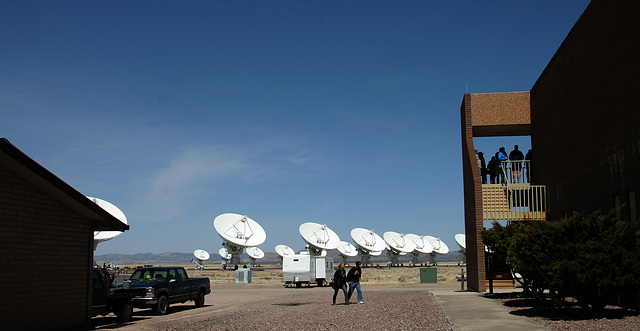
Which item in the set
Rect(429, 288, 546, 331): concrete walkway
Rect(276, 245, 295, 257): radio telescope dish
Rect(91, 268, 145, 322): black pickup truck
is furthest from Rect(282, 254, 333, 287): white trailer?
Rect(276, 245, 295, 257): radio telescope dish

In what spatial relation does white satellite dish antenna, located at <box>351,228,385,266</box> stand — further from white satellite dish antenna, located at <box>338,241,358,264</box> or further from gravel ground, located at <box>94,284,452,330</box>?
gravel ground, located at <box>94,284,452,330</box>

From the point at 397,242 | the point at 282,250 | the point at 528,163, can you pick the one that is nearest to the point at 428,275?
the point at 528,163

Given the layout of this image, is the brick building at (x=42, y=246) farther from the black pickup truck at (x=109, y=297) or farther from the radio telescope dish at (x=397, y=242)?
the radio telescope dish at (x=397, y=242)

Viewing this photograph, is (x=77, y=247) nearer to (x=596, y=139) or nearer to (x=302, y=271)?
(x=596, y=139)

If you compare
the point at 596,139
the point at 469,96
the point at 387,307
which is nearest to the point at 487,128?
the point at 469,96

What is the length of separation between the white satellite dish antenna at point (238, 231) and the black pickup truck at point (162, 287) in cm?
3893

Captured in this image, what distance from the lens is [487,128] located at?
2692 centimetres

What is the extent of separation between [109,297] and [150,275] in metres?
3.12

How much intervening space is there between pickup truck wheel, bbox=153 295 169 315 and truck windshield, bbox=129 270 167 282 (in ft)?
2.82

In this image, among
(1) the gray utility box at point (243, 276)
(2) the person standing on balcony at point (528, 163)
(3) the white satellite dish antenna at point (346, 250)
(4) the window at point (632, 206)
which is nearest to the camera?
(4) the window at point (632, 206)

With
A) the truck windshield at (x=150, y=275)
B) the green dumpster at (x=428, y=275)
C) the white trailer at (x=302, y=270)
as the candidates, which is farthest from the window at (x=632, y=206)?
the green dumpster at (x=428, y=275)

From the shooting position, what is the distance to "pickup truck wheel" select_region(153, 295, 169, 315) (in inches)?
744

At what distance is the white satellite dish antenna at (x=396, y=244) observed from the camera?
8988 cm

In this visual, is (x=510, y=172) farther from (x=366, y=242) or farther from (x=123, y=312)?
(x=366, y=242)
